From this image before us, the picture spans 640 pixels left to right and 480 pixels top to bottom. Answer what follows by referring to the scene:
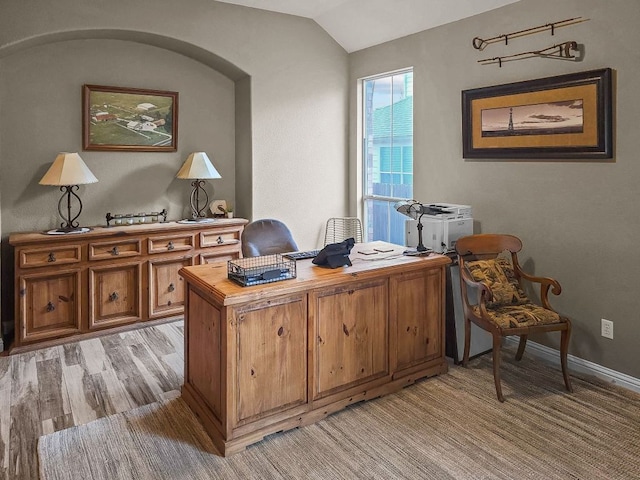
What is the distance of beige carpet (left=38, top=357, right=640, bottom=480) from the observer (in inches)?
90.7

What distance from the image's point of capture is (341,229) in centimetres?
549

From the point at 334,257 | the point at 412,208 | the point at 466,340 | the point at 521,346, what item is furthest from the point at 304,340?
the point at 521,346

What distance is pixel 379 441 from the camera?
255 centimetres

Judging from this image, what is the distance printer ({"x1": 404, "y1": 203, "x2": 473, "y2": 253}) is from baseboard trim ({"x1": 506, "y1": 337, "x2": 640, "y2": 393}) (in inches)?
Answer: 37.6

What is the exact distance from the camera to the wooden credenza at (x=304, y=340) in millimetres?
2459

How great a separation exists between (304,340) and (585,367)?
2051mm

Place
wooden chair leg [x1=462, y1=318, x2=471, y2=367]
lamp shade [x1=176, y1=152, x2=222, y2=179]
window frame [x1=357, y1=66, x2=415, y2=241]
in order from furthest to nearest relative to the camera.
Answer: window frame [x1=357, y1=66, x2=415, y2=241] → lamp shade [x1=176, y1=152, x2=222, y2=179] → wooden chair leg [x1=462, y1=318, x2=471, y2=367]

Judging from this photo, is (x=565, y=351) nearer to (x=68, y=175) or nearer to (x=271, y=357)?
(x=271, y=357)

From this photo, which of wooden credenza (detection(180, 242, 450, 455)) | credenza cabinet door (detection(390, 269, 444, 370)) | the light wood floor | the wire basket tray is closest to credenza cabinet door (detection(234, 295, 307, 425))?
wooden credenza (detection(180, 242, 450, 455))

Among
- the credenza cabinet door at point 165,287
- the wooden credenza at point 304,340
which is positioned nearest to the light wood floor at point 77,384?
the credenza cabinet door at point 165,287

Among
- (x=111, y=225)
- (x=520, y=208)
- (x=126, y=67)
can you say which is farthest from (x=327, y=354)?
(x=126, y=67)

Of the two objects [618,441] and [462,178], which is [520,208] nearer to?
[462,178]

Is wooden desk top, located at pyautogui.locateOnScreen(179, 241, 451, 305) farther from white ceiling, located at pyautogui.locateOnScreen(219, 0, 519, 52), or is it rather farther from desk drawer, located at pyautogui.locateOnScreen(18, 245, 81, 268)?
white ceiling, located at pyautogui.locateOnScreen(219, 0, 519, 52)

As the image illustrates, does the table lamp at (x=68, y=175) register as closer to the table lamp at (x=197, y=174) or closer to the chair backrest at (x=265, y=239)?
the table lamp at (x=197, y=174)
